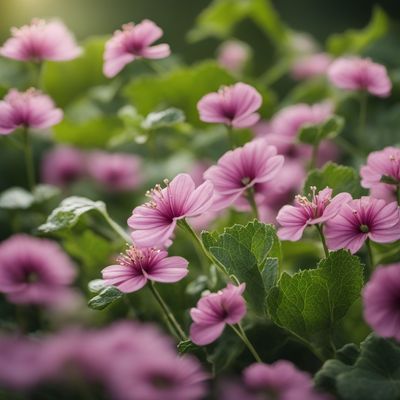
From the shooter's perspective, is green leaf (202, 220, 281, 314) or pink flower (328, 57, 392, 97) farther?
pink flower (328, 57, 392, 97)

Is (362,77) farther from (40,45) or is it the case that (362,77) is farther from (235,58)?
(235,58)

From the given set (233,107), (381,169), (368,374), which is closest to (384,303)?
(368,374)

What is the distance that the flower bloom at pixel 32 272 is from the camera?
23.9 inches

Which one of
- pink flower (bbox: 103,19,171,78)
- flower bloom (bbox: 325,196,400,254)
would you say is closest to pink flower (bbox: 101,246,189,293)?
flower bloom (bbox: 325,196,400,254)

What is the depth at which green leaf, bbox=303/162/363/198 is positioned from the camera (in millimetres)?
665

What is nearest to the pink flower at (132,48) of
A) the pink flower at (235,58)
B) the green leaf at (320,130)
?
the green leaf at (320,130)

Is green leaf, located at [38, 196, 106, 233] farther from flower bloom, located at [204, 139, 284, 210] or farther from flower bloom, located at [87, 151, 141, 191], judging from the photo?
flower bloom, located at [87, 151, 141, 191]

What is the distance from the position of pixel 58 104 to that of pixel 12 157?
13 centimetres

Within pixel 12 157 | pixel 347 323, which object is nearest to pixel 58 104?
pixel 12 157

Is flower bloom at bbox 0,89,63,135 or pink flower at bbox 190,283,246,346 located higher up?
flower bloom at bbox 0,89,63,135

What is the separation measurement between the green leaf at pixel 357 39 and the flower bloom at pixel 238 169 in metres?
0.57

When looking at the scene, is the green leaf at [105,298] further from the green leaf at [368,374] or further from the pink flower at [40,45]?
the pink flower at [40,45]

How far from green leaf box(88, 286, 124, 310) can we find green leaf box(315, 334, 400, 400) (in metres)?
0.19

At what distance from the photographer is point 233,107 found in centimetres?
68
